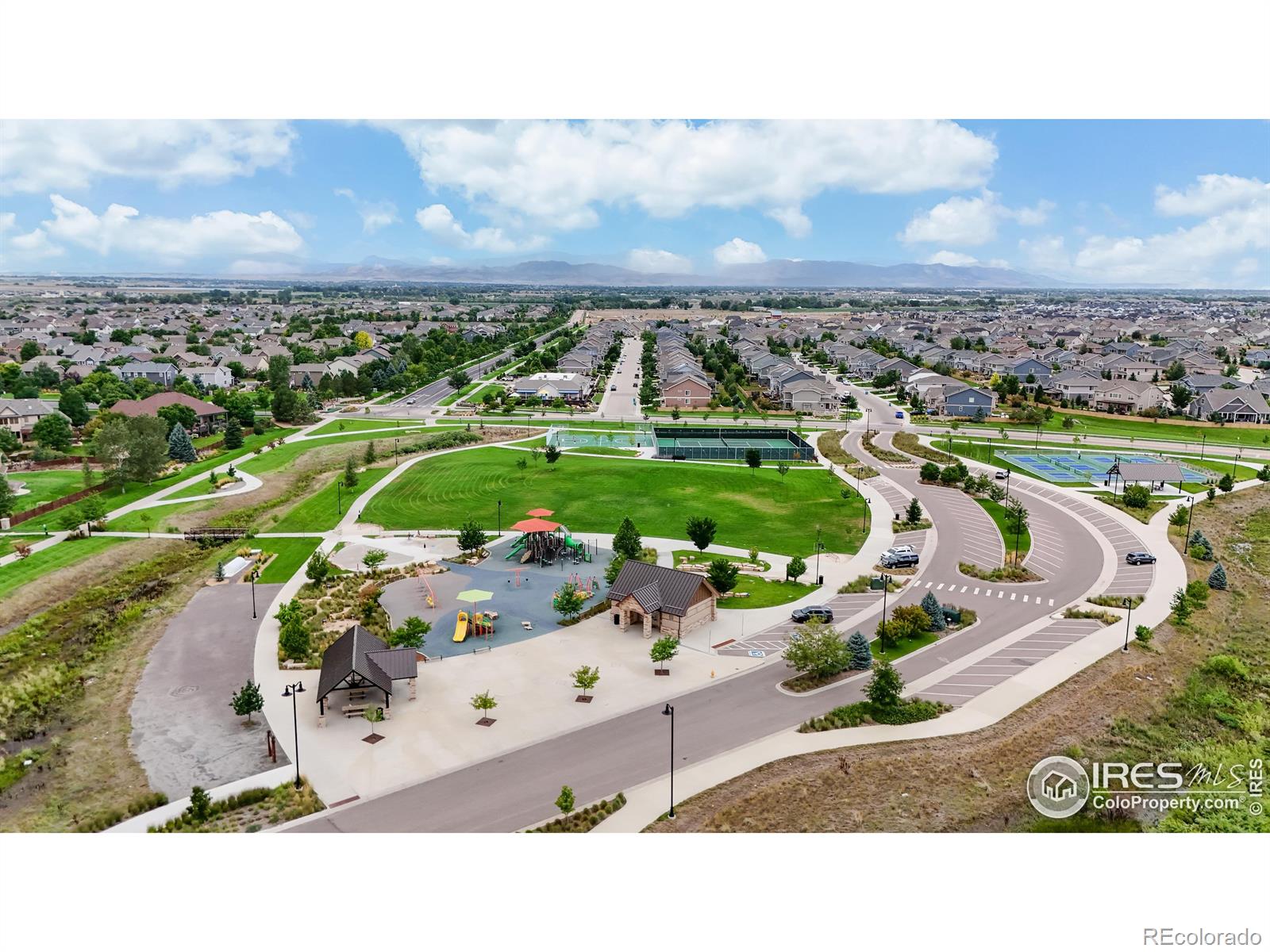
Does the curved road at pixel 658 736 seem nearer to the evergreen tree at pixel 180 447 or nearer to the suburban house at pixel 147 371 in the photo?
the evergreen tree at pixel 180 447

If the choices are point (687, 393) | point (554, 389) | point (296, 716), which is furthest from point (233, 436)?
point (296, 716)

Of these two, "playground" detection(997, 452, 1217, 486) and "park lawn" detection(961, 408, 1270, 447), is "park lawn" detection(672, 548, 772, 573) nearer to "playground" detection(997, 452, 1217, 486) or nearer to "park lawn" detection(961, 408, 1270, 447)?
"playground" detection(997, 452, 1217, 486)

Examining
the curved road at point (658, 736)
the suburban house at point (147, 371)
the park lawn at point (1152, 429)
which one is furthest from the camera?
the suburban house at point (147, 371)

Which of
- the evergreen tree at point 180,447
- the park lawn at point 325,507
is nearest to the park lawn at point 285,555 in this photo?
the park lawn at point 325,507

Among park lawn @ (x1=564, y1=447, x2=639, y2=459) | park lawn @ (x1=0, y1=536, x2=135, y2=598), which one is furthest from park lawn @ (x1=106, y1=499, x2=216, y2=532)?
park lawn @ (x1=564, y1=447, x2=639, y2=459)

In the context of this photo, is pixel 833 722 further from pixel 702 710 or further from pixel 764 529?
pixel 764 529
